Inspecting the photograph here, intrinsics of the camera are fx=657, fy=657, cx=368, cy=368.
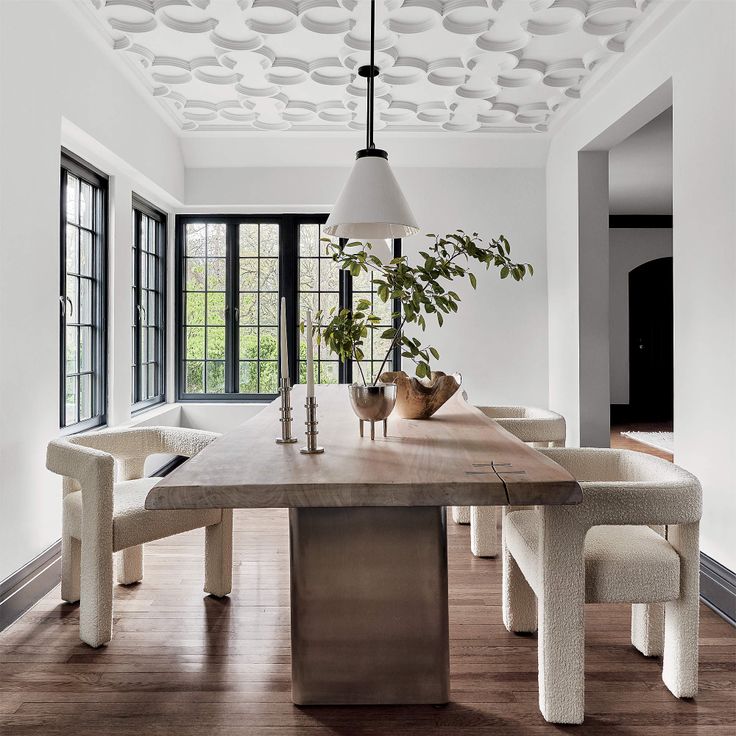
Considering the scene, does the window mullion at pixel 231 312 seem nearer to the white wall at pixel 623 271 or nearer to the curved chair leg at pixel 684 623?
the curved chair leg at pixel 684 623

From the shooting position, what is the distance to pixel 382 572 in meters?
1.87

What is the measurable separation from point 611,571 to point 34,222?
2748 mm

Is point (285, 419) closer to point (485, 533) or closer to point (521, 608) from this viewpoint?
point (521, 608)

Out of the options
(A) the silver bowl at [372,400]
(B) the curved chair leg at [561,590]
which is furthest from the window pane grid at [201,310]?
(B) the curved chair leg at [561,590]

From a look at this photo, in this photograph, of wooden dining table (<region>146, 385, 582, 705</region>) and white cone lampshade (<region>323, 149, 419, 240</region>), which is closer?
wooden dining table (<region>146, 385, 582, 705</region>)

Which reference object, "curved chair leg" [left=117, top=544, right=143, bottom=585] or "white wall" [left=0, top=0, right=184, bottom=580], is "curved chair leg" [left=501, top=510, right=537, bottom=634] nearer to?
"curved chair leg" [left=117, top=544, right=143, bottom=585]

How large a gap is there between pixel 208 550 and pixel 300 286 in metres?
3.39

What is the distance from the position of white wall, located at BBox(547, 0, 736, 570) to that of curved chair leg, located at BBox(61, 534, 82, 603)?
2692 millimetres

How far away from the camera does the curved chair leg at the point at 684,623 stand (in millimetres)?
1854

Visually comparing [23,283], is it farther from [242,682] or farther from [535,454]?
[535,454]

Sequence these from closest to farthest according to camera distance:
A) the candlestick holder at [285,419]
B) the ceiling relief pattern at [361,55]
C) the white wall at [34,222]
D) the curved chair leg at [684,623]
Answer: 1. the curved chair leg at [684,623]
2. the candlestick holder at [285,419]
3. the white wall at [34,222]
4. the ceiling relief pattern at [361,55]

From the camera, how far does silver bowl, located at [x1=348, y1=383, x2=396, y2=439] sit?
202 centimetres

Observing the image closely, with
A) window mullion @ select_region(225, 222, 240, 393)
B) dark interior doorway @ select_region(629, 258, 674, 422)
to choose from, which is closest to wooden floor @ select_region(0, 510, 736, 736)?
window mullion @ select_region(225, 222, 240, 393)

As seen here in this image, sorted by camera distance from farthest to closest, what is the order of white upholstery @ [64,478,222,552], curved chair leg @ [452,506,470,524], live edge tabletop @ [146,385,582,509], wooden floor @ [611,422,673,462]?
wooden floor @ [611,422,673,462], curved chair leg @ [452,506,470,524], white upholstery @ [64,478,222,552], live edge tabletop @ [146,385,582,509]
